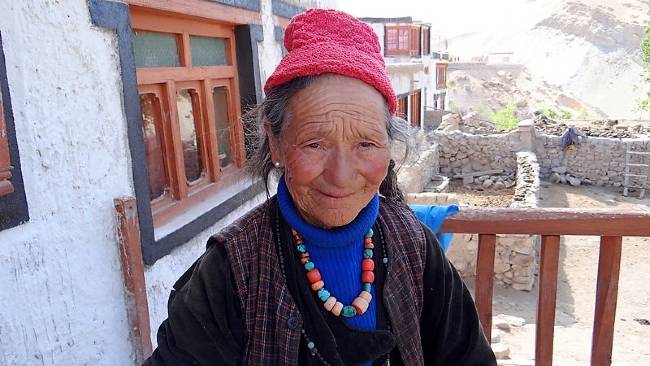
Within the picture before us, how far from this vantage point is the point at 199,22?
9.75 ft

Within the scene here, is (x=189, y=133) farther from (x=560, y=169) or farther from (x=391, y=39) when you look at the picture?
(x=391, y=39)

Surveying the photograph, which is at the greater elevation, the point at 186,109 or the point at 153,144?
the point at 186,109

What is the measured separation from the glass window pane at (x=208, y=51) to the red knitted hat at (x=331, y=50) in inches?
76.5

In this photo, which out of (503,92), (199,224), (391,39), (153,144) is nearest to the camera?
(153,144)

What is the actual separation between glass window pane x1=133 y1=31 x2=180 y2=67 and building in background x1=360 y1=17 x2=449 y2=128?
48.4 ft

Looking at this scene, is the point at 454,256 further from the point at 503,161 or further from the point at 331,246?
the point at 503,161

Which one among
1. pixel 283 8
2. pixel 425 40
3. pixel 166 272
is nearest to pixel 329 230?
pixel 166 272

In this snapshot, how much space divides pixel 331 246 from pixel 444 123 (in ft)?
58.1

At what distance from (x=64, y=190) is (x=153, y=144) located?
92cm

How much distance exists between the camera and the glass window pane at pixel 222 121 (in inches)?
137

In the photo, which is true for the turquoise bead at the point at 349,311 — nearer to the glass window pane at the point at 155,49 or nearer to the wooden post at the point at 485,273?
the wooden post at the point at 485,273

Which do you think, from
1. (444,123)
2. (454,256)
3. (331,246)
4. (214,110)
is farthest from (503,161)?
(331,246)

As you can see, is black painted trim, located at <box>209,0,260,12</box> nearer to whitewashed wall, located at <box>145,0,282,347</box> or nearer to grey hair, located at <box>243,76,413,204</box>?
whitewashed wall, located at <box>145,0,282,347</box>

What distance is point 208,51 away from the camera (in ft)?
10.4
